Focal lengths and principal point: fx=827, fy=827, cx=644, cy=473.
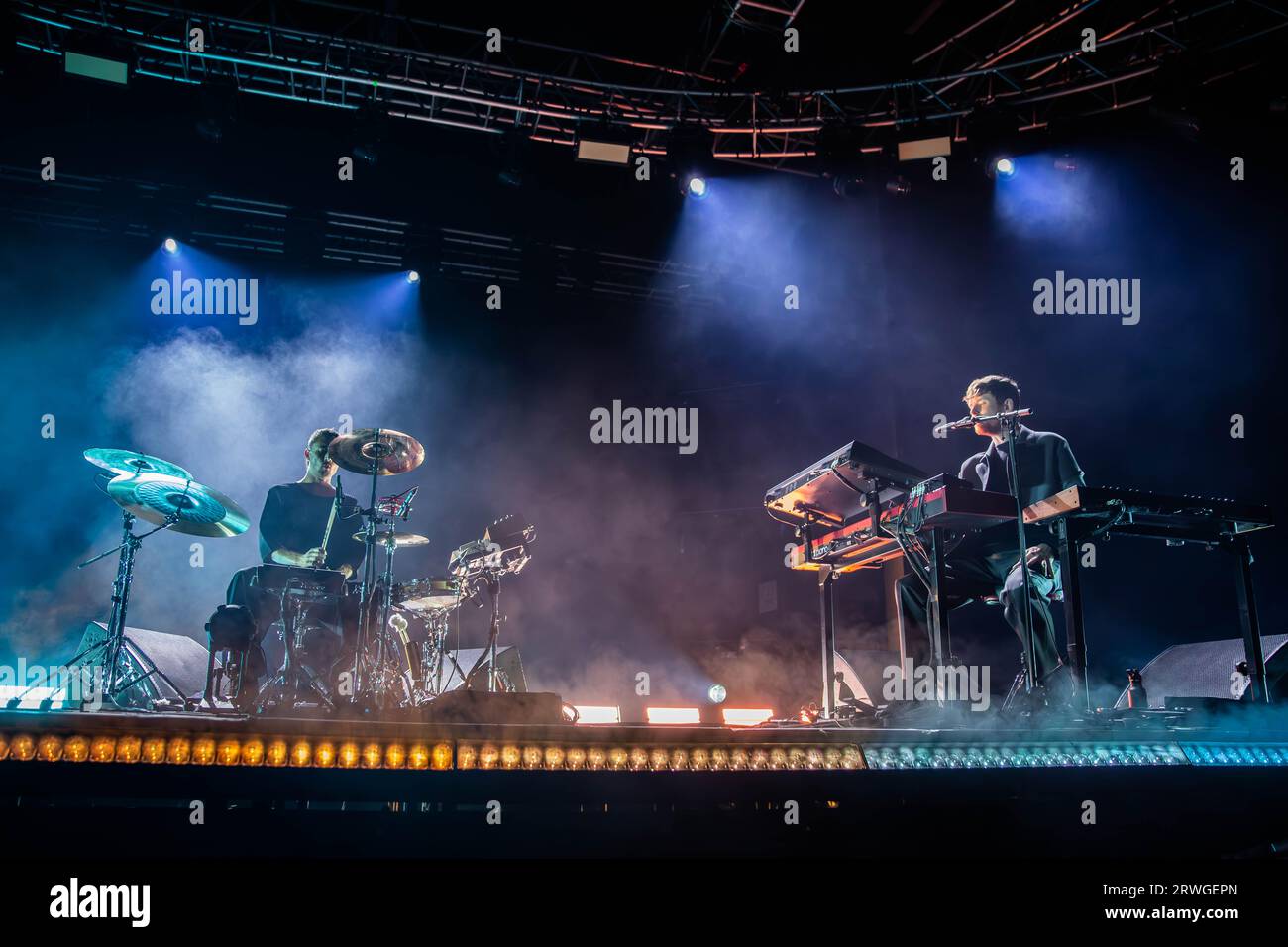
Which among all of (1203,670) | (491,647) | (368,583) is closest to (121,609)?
(368,583)

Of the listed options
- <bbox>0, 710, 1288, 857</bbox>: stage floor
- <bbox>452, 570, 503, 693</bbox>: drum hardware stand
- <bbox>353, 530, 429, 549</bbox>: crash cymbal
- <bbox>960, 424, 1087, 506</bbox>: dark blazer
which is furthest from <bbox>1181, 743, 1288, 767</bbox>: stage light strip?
<bbox>353, 530, 429, 549</bbox>: crash cymbal

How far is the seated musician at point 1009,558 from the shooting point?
4.10 meters

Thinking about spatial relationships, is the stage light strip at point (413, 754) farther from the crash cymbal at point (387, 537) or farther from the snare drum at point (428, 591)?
the snare drum at point (428, 591)

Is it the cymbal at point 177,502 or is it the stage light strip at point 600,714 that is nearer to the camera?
the cymbal at point 177,502

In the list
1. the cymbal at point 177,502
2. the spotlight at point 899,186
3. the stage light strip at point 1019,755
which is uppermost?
the spotlight at point 899,186

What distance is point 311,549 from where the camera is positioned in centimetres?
578

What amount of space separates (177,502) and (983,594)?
184 inches

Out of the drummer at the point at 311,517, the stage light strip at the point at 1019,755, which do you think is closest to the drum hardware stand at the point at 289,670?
the drummer at the point at 311,517

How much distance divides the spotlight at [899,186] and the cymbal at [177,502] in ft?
21.5

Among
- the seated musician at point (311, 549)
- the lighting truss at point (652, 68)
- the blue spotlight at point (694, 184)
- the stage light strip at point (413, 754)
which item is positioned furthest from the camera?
the blue spotlight at point (694, 184)

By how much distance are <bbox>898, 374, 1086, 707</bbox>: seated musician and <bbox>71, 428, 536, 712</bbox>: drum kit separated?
2764 millimetres

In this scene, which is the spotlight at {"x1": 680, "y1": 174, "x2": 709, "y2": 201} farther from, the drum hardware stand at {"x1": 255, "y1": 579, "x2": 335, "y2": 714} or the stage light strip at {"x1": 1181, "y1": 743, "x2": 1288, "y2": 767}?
the stage light strip at {"x1": 1181, "y1": 743, "x2": 1288, "y2": 767}

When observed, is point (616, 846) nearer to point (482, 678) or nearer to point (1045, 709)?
point (1045, 709)

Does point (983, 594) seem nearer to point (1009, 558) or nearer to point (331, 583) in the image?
point (1009, 558)
